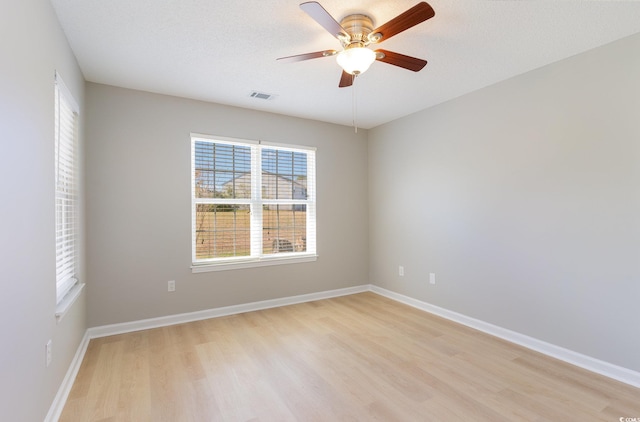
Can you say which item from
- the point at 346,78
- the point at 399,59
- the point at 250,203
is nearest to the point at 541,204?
the point at 399,59

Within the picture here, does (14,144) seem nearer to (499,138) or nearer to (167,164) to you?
(167,164)

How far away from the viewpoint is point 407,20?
1747 mm

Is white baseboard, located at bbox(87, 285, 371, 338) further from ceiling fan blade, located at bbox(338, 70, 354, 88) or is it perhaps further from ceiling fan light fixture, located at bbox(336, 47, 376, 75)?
ceiling fan light fixture, located at bbox(336, 47, 376, 75)

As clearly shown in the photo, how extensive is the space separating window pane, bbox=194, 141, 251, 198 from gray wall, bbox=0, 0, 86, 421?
5.59 ft

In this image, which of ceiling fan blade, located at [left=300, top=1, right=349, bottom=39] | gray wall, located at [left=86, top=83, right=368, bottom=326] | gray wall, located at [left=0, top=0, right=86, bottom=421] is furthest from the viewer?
gray wall, located at [left=86, top=83, right=368, bottom=326]

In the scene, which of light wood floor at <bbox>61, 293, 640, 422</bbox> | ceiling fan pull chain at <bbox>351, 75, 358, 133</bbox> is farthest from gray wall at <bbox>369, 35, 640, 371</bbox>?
ceiling fan pull chain at <bbox>351, 75, 358, 133</bbox>

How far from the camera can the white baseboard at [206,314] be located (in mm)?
3162

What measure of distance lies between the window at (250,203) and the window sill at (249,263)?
0.01 metres

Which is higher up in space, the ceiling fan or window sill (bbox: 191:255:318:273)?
the ceiling fan

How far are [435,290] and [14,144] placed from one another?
12.9 ft

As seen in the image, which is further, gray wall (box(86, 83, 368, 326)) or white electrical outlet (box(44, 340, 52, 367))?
A: gray wall (box(86, 83, 368, 326))

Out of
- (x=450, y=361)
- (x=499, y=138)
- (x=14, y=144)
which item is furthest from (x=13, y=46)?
(x=499, y=138)

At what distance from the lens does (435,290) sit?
381cm

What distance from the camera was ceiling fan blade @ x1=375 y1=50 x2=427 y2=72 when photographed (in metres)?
2.10
